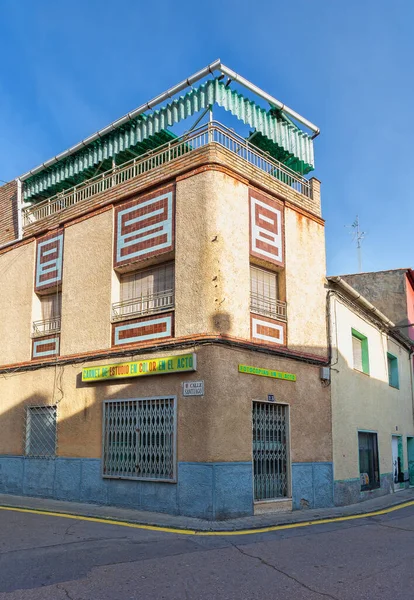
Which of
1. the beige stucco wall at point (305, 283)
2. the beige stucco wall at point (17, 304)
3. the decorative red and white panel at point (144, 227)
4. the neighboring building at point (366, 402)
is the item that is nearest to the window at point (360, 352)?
the neighboring building at point (366, 402)

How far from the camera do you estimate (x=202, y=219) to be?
455 inches

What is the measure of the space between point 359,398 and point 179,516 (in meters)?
6.93

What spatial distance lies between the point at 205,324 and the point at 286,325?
2.56m

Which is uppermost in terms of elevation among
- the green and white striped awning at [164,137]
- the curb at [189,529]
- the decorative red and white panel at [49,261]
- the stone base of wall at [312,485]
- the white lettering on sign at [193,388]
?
the green and white striped awning at [164,137]

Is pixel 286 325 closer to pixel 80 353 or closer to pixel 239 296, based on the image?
pixel 239 296

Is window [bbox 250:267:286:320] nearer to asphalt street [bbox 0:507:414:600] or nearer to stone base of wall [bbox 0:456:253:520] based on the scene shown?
stone base of wall [bbox 0:456:253:520]

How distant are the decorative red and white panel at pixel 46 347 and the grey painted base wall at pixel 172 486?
2.58 metres

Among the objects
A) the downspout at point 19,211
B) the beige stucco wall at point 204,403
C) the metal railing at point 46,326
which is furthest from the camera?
the downspout at point 19,211

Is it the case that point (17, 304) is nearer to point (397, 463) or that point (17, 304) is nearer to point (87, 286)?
point (87, 286)

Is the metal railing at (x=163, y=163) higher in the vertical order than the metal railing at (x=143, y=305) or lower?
higher

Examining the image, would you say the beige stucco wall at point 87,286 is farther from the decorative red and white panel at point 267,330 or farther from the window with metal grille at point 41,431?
the decorative red and white panel at point 267,330

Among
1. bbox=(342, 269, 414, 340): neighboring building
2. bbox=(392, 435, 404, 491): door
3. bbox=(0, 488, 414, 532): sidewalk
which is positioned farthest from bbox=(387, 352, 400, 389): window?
bbox=(0, 488, 414, 532): sidewalk

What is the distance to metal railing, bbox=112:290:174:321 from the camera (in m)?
12.3

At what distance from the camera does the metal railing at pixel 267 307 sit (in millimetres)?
12292
